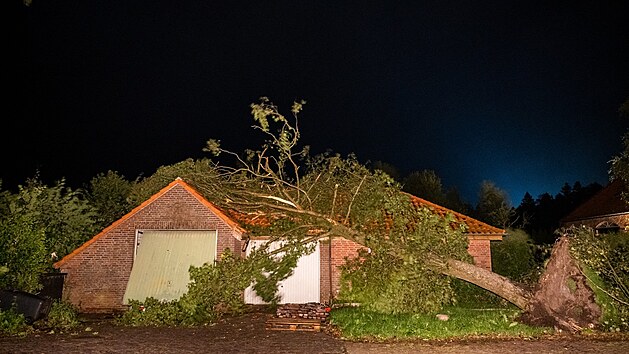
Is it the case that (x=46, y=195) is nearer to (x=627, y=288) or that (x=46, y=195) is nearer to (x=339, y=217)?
(x=339, y=217)

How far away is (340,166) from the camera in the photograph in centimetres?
1127

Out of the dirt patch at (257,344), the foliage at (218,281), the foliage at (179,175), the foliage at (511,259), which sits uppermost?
the foliage at (179,175)

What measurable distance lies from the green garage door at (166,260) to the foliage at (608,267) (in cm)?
931

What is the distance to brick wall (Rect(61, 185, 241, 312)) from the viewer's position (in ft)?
42.7

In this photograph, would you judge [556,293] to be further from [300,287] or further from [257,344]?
[300,287]

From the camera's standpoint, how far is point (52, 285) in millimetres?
12445

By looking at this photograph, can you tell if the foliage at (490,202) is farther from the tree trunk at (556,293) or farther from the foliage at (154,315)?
the foliage at (154,315)

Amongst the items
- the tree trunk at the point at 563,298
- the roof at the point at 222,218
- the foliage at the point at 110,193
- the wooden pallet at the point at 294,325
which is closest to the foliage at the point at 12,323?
the roof at the point at 222,218

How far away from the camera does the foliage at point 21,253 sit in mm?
10930

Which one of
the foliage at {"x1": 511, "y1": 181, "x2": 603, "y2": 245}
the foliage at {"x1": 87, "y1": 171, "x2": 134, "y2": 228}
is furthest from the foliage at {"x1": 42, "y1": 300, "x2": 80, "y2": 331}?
the foliage at {"x1": 511, "y1": 181, "x2": 603, "y2": 245}

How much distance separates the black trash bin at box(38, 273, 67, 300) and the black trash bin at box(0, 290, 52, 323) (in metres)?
1.63

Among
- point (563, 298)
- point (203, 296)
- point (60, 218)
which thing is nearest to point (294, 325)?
point (203, 296)

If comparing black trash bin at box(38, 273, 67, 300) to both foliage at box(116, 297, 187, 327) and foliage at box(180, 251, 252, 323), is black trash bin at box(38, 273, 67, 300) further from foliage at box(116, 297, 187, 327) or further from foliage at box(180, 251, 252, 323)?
foliage at box(180, 251, 252, 323)

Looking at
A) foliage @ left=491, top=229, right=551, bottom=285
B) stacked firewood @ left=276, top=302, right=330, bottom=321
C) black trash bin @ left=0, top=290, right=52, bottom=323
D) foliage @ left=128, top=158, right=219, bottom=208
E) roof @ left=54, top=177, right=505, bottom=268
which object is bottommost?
stacked firewood @ left=276, top=302, right=330, bottom=321
